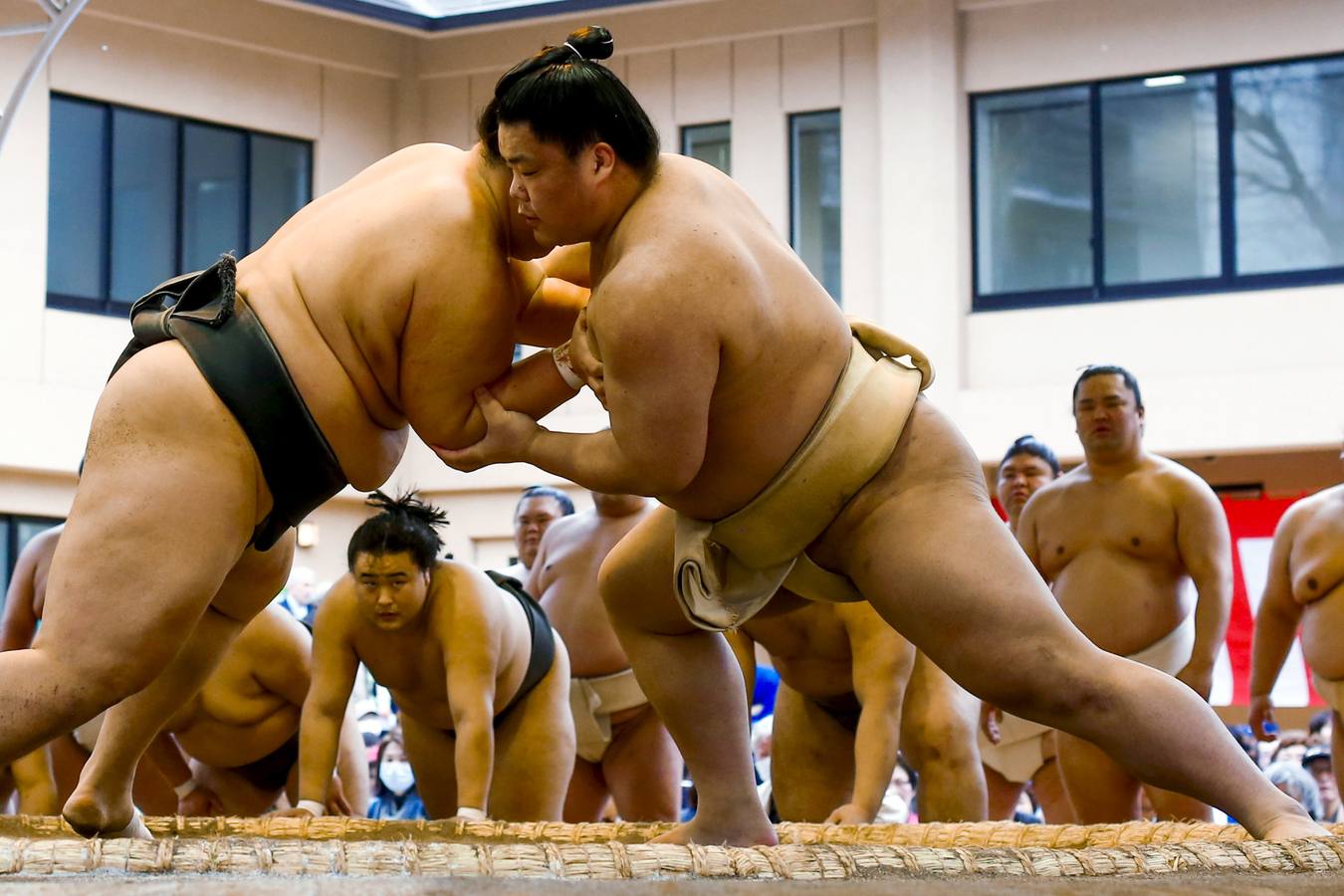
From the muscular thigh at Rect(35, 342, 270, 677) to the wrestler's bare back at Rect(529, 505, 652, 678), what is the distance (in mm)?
2627

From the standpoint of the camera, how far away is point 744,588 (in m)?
2.61

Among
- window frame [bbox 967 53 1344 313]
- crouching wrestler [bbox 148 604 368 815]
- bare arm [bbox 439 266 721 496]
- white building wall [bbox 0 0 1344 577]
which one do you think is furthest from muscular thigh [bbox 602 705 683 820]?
window frame [bbox 967 53 1344 313]

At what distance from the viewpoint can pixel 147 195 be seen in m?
10.5

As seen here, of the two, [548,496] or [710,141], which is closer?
[548,496]

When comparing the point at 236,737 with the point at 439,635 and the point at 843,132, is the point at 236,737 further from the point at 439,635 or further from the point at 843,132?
the point at 843,132

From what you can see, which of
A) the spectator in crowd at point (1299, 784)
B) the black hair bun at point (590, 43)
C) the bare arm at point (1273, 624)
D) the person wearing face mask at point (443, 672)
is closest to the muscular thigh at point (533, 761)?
the person wearing face mask at point (443, 672)

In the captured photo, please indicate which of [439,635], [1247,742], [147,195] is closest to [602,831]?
[439,635]

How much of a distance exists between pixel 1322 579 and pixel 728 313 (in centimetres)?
284

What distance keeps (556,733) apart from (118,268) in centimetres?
690

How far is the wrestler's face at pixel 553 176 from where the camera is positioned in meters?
2.28

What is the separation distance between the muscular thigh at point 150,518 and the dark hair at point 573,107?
22.5 inches

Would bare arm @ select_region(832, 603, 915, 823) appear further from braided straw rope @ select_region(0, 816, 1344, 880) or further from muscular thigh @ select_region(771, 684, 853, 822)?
braided straw rope @ select_region(0, 816, 1344, 880)

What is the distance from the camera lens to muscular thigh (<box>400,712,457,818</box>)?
177 inches

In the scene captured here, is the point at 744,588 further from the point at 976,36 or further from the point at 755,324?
the point at 976,36
